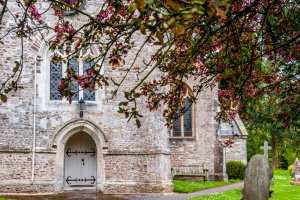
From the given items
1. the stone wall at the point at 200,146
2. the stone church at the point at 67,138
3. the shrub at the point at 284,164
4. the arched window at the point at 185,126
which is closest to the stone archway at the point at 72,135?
the stone church at the point at 67,138

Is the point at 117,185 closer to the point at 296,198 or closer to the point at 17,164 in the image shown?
the point at 17,164

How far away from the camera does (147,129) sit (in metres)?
15.6

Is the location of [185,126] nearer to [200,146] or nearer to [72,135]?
[200,146]

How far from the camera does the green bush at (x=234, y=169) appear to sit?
73.6 ft

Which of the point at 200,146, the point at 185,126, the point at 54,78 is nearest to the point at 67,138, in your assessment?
the point at 54,78

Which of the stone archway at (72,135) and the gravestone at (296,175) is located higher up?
the stone archway at (72,135)

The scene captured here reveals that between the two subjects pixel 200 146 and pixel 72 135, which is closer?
pixel 72 135

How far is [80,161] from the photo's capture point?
16.4m

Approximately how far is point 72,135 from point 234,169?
34.7 feet

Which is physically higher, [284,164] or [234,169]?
[234,169]

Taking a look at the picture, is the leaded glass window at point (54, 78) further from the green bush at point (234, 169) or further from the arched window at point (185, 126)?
the green bush at point (234, 169)

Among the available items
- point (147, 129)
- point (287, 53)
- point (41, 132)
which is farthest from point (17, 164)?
point (287, 53)

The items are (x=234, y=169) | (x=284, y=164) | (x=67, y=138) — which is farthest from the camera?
(x=284, y=164)

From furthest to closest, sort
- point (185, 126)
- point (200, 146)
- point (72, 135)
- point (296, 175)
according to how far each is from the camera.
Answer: point (185, 126) → point (200, 146) → point (296, 175) → point (72, 135)
